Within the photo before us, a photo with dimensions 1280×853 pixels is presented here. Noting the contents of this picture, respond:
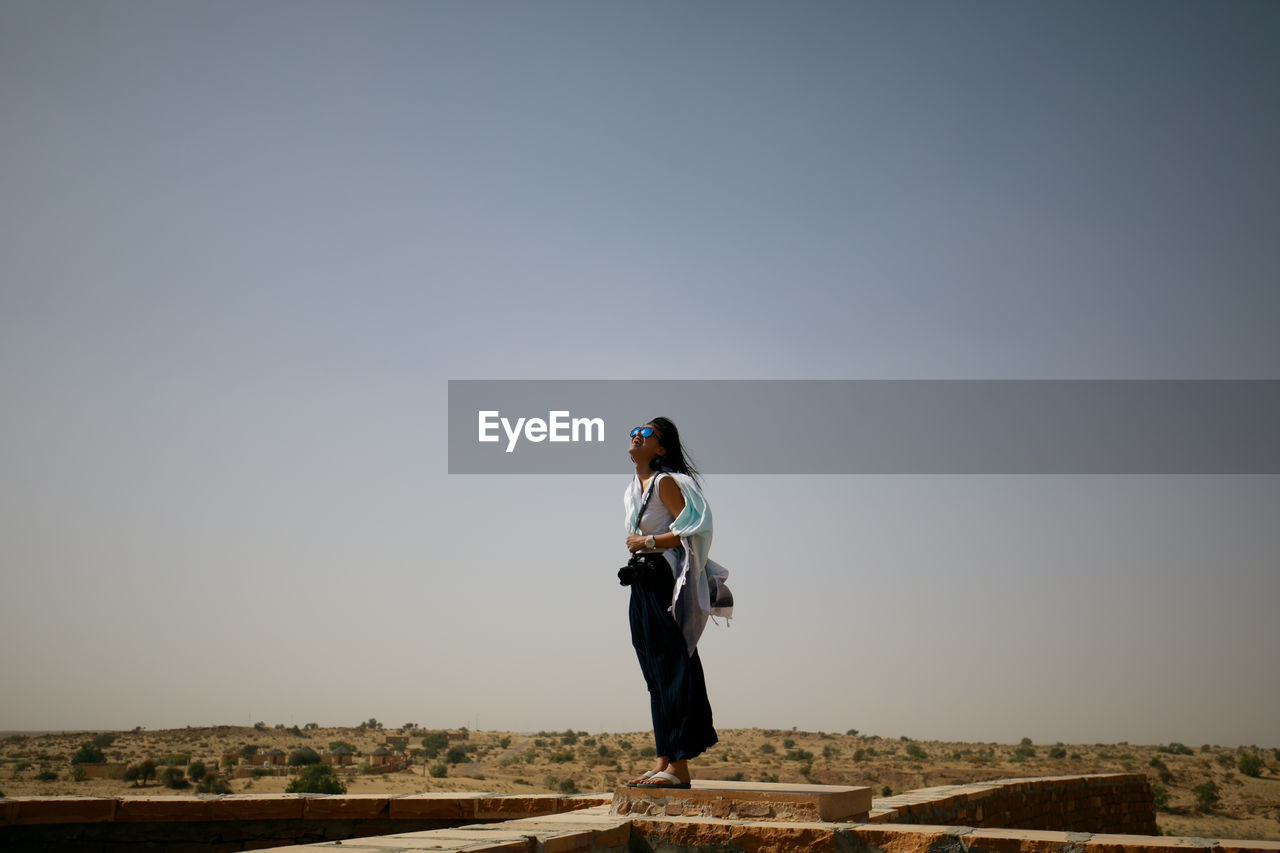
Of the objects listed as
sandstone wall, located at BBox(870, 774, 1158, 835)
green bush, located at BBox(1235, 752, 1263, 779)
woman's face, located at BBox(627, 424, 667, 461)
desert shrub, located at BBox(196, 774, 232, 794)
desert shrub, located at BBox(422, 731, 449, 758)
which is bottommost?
green bush, located at BBox(1235, 752, 1263, 779)

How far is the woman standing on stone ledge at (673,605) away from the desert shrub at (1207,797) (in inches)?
923

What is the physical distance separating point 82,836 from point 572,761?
82.1 ft

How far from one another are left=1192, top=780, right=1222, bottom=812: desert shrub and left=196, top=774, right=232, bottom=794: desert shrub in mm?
22365

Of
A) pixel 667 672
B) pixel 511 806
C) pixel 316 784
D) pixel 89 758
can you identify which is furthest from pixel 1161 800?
pixel 89 758

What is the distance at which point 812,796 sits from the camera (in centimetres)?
512

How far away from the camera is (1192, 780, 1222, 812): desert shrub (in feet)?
78.7

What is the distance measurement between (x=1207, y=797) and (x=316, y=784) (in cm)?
2086

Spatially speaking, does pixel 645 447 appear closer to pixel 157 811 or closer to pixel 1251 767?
pixel 157 811

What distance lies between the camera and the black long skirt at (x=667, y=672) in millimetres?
5539

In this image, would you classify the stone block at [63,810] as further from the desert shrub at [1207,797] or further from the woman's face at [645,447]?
the desert shrub at [1207,797]

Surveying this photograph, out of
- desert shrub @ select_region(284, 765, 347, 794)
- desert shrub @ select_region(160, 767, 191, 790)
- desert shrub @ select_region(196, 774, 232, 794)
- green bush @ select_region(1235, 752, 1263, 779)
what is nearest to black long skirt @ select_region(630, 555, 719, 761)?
desert shrub @ select_region(284, 765, 347, 794)

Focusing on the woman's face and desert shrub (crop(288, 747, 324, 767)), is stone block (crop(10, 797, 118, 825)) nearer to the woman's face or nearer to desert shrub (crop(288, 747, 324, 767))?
the woman's face

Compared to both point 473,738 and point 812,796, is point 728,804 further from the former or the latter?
point 473,738

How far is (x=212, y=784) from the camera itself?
71.4ft
